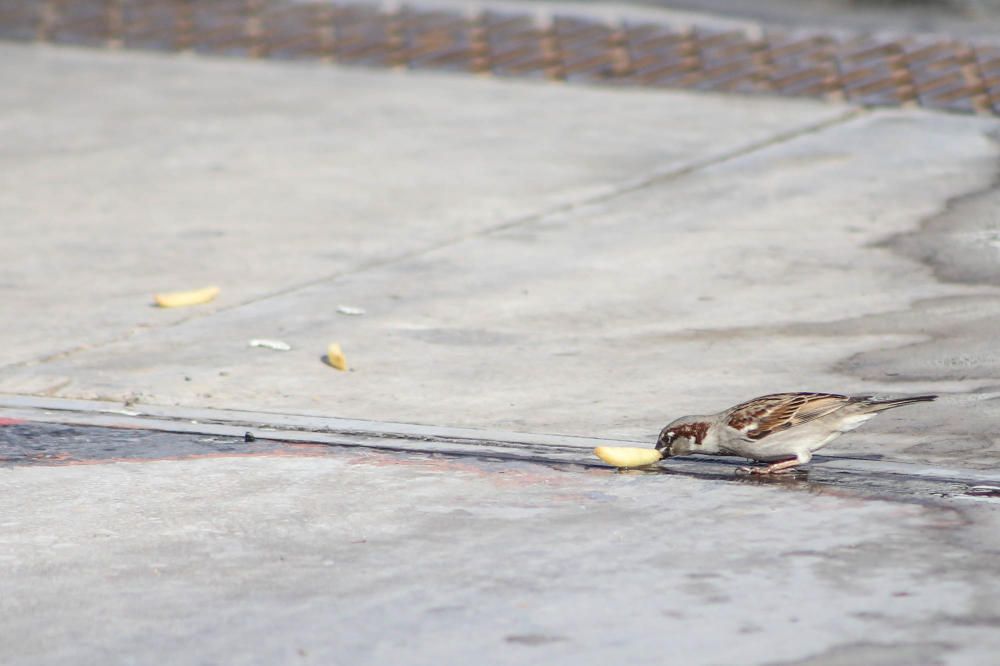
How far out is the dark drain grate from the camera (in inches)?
483

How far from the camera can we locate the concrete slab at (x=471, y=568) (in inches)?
170

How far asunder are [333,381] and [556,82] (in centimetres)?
647

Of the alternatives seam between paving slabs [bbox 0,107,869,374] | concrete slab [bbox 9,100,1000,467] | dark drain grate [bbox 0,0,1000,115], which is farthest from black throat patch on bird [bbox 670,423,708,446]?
dark drain grate [bbox 0,0,1000,115]

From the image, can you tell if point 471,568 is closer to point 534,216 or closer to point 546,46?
point 534,216

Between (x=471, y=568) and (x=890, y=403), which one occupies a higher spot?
(x=890, y=403)

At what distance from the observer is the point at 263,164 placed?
10922mm

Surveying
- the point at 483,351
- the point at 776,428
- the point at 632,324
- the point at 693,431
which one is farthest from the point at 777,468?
the point at 632,324

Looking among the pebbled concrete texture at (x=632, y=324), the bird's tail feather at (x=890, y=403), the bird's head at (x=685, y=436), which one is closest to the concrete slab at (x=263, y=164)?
the pebbled concrete texture at (x=632, y=324)

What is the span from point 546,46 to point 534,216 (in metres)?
4.47

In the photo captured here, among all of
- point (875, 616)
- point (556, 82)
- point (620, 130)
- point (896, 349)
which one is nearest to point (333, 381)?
point (896, 349)

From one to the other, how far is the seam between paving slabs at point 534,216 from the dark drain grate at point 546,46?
827mm

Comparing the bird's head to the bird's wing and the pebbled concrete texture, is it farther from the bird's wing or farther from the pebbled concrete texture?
the pebbled concrete texture

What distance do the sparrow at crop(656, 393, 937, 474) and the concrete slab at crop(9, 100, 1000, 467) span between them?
33 centimetres

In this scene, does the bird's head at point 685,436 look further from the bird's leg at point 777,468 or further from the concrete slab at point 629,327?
the concrete slab at point 629,327
